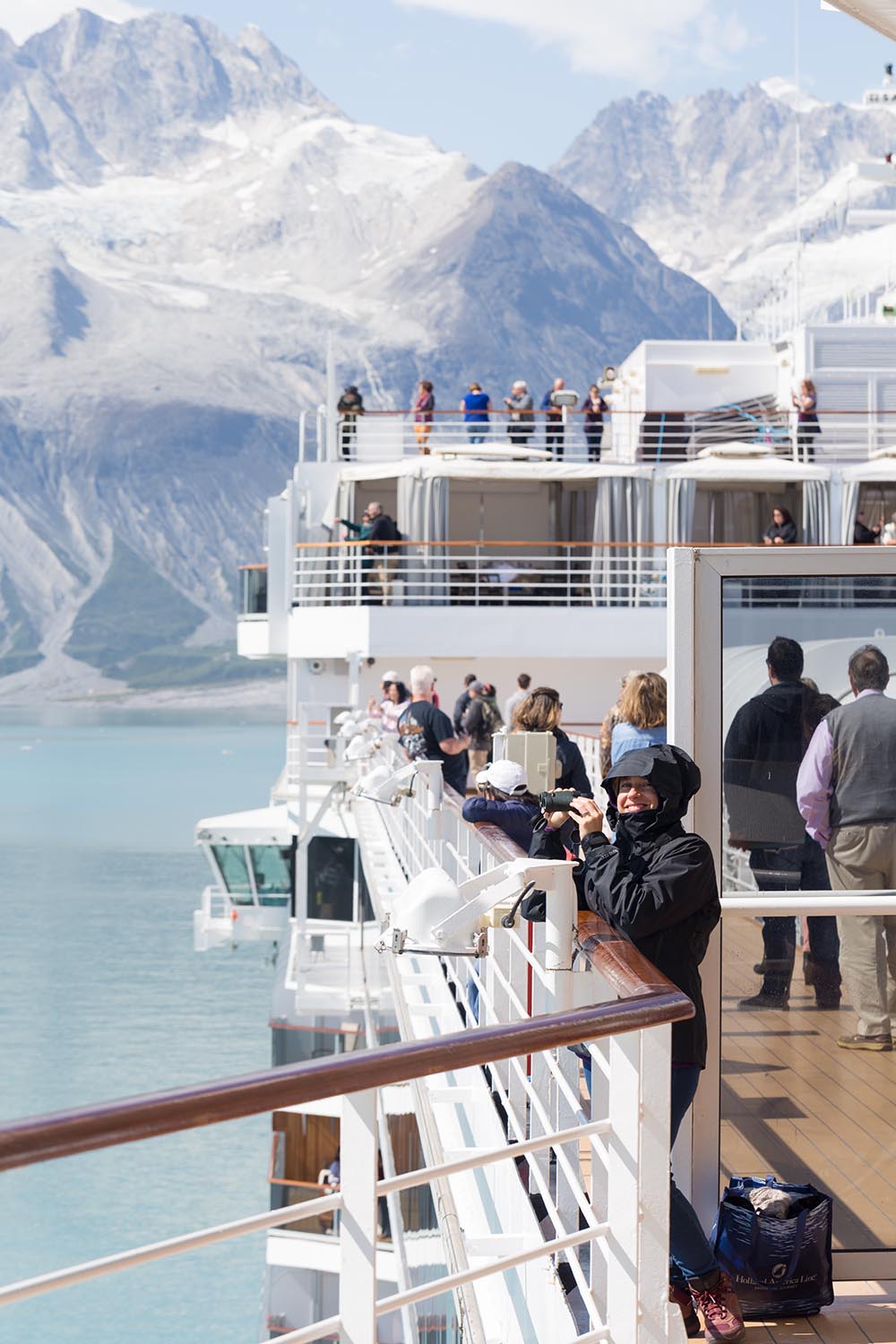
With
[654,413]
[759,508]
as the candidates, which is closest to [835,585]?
[759,508]

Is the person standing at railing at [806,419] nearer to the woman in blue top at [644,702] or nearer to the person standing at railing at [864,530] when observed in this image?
the person standing at railing at [864,530]

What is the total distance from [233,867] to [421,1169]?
2174 cm

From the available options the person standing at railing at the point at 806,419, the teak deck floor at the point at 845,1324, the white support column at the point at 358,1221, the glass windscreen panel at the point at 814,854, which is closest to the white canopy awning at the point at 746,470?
the person standing at railing at the point at 806,419

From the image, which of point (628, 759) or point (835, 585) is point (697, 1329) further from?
point (835, 585)

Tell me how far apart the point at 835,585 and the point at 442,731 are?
566 centimetres

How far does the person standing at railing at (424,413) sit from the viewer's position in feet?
75.5

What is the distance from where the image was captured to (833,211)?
3011cm

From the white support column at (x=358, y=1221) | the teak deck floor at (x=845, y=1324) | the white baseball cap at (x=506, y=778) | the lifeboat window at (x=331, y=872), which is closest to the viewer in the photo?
the white support column at (x=358, y=1221)

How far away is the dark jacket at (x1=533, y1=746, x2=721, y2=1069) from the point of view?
3.38m

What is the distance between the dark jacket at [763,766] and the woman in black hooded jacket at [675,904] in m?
0.42

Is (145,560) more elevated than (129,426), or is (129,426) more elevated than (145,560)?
(129,426)

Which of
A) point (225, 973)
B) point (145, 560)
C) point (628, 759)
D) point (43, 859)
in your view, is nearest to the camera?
point (628, 759)

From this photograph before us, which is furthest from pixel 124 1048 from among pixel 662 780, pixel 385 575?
pixel 662 780

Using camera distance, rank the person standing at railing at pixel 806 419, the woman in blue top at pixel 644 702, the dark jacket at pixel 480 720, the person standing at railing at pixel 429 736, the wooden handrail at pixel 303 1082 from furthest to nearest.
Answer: the person standing at railing at pixel 806 419
the dark jacket at pixel 480 720
the person standing at railing at pixel 429 736
the woman in blue top at pixel 644 702
the wooden handrail at pixel 303 1082
